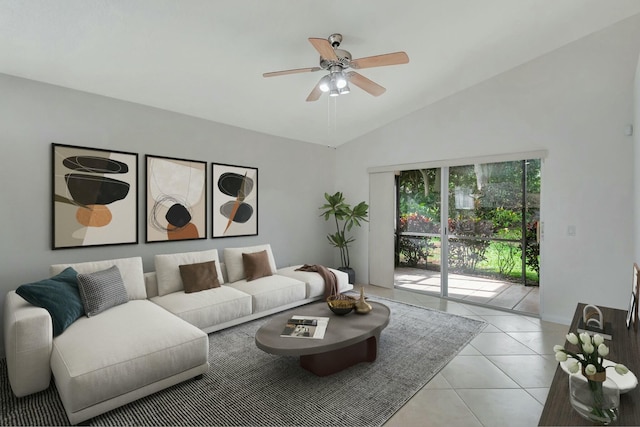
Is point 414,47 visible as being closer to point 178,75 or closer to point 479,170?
point 479,170

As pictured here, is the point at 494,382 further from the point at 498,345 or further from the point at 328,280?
the point at 328,280

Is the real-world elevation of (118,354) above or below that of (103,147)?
below

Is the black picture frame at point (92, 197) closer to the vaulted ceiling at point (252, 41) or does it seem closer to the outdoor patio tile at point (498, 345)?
the vaulted ceiling at point (252, 41)

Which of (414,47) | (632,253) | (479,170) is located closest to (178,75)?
(414,47)

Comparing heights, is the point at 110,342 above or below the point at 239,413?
above

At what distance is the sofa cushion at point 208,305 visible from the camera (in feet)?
10.3

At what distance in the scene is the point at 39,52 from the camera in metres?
2.71

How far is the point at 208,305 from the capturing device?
326cm

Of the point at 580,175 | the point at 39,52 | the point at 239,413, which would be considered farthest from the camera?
the point at 580,175

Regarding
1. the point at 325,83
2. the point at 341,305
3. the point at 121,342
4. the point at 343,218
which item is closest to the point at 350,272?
the point at 343,218

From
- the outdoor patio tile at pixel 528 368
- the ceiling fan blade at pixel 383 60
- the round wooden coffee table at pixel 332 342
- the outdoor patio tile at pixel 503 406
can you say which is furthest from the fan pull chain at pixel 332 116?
the outdoor patio tile at pixel 503 406

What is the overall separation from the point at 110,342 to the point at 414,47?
3888mm

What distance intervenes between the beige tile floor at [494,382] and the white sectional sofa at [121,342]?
1.67 m

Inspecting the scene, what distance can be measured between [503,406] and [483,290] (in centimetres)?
261
